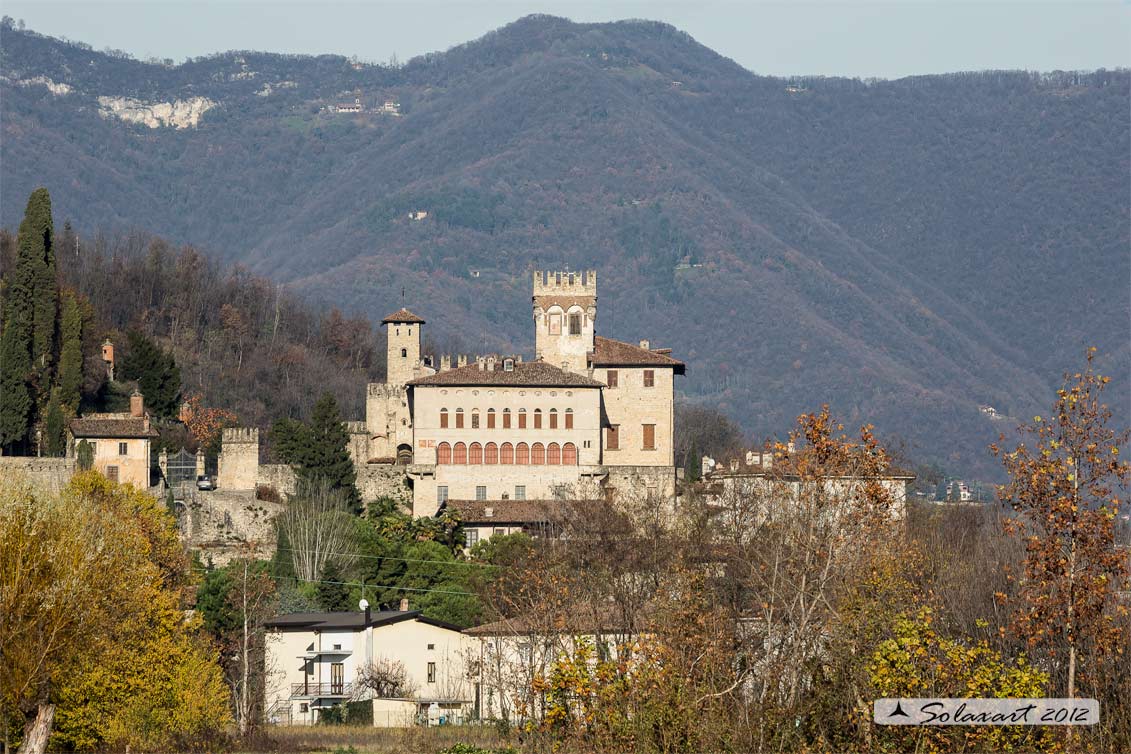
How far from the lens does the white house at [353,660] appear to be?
58312 mm

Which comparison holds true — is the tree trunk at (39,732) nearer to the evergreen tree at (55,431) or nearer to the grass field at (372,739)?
the grass field at (372,739)

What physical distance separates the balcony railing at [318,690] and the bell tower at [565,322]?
29588mm

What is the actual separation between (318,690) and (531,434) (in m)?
24.1

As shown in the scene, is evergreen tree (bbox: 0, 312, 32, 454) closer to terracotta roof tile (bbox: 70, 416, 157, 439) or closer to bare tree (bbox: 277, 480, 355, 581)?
terracotta roof tile (bbox: 70, 416, 157, 439)

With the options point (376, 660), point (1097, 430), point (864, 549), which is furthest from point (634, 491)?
point (1097, 430)

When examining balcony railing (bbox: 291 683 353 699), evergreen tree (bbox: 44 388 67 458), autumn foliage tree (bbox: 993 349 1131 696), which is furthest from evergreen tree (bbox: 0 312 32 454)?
autumn foliage tree (bbox: 993 349 1131 696)

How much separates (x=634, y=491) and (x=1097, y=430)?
48.5 metres

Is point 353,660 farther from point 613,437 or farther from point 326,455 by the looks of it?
point 613,437

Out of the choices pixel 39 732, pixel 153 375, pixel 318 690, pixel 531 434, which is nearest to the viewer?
pixel 39 732

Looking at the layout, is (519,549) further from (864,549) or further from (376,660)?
(864,549)

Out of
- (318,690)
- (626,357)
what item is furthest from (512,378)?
(318,690)

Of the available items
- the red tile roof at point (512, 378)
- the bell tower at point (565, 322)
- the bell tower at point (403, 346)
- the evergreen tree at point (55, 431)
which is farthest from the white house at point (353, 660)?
the bell tower at point (403, 346)

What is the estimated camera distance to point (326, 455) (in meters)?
79.8

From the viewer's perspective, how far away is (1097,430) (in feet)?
105
